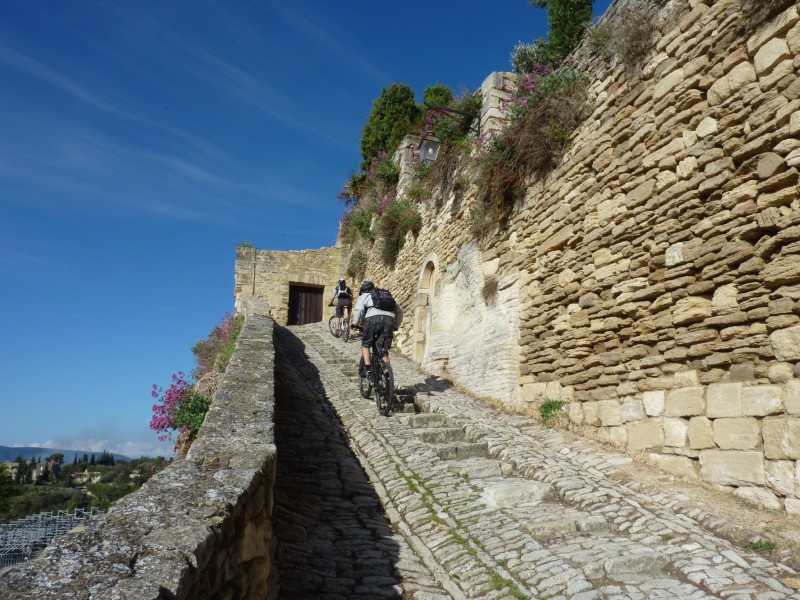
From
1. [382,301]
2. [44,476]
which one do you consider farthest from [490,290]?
[44,476]

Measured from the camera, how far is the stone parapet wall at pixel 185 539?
5.43 feet

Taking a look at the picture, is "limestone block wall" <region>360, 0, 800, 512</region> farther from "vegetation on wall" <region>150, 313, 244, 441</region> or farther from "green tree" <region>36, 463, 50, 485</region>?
"green tree" <region>36, 463, 50, 485</region>

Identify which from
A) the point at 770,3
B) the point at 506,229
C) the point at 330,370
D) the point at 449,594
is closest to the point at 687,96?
the point at 770,3

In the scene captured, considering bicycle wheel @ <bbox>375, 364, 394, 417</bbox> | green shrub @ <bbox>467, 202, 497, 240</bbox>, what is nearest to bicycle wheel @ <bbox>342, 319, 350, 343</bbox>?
green shrub @ <bbox>467, 202, 497, 240</bbox>

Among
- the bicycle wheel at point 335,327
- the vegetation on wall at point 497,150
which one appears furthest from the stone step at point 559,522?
the bicycle wheel at point 335,327

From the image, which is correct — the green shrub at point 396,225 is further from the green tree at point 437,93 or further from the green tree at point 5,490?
the green tree at point 5,490

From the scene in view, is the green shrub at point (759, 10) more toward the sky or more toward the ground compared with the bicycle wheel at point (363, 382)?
more toward the sky

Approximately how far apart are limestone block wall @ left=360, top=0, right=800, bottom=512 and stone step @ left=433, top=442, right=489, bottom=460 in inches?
44.8

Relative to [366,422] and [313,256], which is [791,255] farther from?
[313,256]

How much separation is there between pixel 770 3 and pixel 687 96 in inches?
36.9

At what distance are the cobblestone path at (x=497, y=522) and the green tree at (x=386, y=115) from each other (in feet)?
54.7

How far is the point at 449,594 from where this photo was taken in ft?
11.0

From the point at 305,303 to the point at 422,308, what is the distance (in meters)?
10.7

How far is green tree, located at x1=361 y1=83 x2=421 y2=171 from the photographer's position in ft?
72.0
